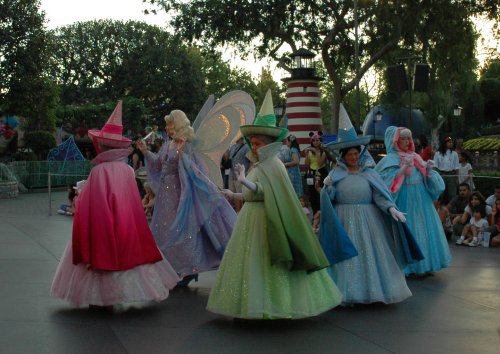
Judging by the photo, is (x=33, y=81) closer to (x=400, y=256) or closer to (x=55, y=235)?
(x=55, y=235)

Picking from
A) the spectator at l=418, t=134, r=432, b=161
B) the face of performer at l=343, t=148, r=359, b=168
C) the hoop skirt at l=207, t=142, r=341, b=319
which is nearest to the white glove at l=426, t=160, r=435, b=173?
the face of performer at l=343, t=148, r=359, b=168

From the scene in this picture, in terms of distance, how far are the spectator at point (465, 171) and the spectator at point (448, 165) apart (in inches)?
3.8

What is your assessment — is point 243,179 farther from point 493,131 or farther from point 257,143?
point 493,131

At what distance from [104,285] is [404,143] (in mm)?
4275

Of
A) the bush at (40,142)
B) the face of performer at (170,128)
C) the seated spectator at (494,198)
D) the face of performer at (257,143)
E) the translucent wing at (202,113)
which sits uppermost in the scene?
the translucent wing at (202,113)

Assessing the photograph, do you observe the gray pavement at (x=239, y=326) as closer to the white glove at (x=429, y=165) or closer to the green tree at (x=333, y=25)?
the white glove at (x=429, y=165)

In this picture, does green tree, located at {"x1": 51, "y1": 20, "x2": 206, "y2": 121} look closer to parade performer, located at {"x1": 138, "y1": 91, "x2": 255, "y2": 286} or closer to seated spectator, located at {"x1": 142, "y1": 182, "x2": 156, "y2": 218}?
seated spectator, located at {"x1": 142, "y1": 182, "x2": 156, "y2": 218}

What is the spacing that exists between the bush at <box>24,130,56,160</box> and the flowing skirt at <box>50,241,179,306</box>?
2746cm

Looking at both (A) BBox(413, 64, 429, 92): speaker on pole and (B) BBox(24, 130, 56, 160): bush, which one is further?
(B) BBox(24, 130, 56, 160): bush

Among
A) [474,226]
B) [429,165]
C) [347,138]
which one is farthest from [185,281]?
[474,226]

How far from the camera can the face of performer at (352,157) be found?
A: 8141mm

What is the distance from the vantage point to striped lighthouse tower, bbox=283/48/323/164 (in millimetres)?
31031

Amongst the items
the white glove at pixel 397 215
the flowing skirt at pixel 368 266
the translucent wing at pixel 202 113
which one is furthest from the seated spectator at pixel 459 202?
the white glove at pixel 397 215

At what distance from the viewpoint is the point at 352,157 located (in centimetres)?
816
